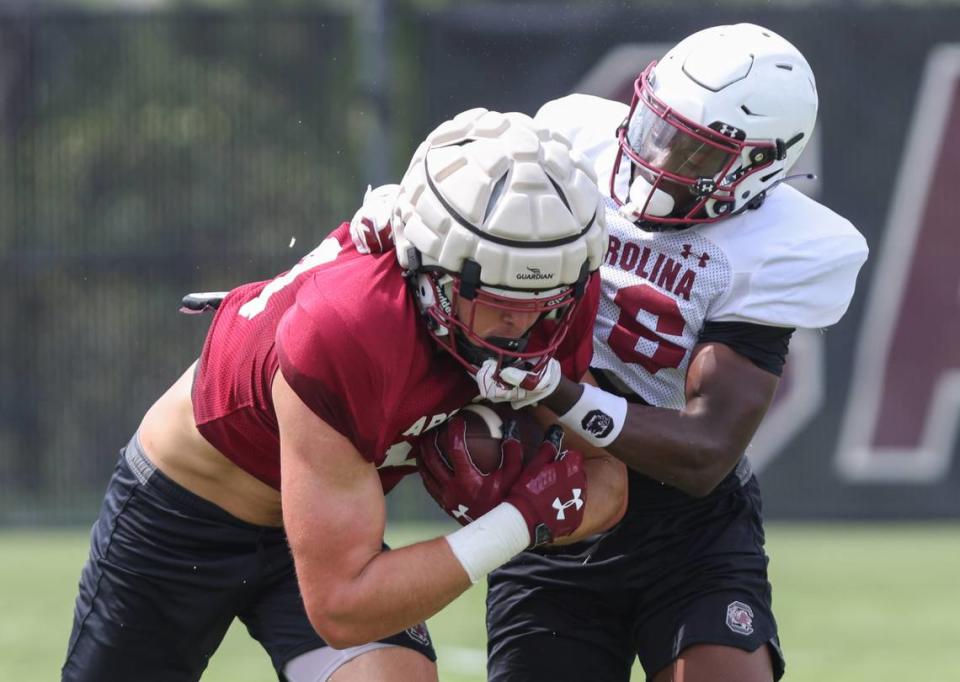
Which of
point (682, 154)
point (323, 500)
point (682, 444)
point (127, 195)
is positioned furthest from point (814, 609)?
point (127, 195)

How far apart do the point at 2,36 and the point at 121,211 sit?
139 centimetres

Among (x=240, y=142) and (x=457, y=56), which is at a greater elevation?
(x=457, y=56)

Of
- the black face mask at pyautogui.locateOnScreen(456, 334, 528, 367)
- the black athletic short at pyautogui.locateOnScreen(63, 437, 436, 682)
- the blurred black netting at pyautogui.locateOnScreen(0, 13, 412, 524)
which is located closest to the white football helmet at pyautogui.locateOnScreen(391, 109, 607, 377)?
the black face mask at pyautogui.locateOnScreen(456, 334, 528, 367)

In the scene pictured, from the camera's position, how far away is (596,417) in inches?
149

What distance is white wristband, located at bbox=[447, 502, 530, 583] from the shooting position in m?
3.43

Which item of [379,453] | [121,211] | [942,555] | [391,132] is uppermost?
[379,453]

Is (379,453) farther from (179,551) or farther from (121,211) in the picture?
(121,211)

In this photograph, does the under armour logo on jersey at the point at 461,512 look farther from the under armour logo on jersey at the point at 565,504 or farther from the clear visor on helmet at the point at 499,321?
the clear visor on helmet at the point at 499,321

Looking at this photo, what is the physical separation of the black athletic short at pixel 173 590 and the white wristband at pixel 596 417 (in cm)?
67

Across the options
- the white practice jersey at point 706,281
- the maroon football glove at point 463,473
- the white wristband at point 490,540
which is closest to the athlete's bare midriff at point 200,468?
the maroon football glove at point 463,473

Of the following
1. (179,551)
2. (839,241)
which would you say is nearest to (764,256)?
(839,241)

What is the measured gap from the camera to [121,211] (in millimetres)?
10242

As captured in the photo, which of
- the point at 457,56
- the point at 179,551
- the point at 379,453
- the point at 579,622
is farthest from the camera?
the point at 457,56

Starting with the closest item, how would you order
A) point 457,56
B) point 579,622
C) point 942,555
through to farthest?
point 579,622, point 942,555, point 457,56
